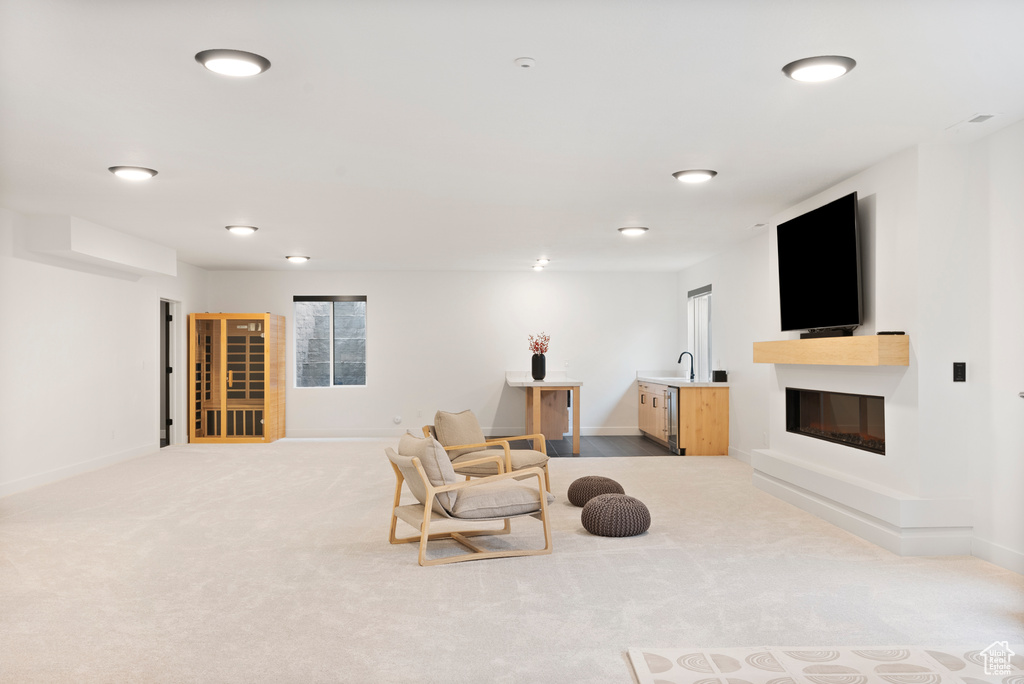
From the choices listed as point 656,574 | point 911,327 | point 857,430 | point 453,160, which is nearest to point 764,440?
point 857,430

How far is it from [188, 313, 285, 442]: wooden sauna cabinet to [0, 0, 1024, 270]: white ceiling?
391cm

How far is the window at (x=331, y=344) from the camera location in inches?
442

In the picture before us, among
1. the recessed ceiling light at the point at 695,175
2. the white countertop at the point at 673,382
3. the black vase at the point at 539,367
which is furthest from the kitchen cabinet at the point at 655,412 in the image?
the recessed ceiling light at the point at 695,175

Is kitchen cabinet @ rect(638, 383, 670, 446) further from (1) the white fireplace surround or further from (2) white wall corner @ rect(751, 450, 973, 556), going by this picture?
(2) white wall corner @ rect(751, 450, 973, 556)

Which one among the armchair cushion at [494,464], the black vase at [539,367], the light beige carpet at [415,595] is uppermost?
the black vase at [539,367]

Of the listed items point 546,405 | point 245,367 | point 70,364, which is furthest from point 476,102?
point 245,367

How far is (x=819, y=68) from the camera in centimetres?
322

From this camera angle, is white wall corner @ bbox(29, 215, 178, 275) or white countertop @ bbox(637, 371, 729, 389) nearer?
white wall corner @ bbox(29, 215, 178, 275)

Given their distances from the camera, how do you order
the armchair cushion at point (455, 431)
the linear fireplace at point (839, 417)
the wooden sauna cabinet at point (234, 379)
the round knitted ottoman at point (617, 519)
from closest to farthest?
the round knitted ottoman at point (617, 519) < the linear fireplace at point (839, 417) < the armchair cushion at point (455, 431) < the wooden sauna cabinet at point (234, 379)

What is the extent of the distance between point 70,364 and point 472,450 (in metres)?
4.32

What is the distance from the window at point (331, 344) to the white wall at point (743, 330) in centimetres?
531

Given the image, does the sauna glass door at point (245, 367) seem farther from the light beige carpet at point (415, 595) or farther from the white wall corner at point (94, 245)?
the light beige carpet at point (415, 595)

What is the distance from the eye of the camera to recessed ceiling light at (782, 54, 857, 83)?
3158 millimetres

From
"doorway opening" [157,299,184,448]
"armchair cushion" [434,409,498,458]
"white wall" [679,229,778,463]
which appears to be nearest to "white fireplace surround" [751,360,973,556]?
"white wall" [679,229,778,463]
